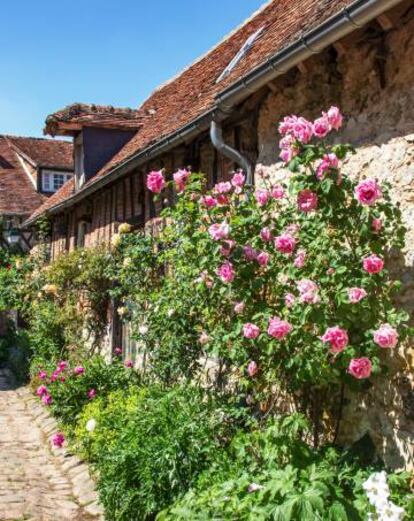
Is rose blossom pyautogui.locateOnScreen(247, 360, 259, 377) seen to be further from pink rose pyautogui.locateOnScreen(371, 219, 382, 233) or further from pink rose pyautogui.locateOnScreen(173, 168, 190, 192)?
pink rose pyautogui.locateOnScreen(173, 168, 190, 192)

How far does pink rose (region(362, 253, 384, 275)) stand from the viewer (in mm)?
3367

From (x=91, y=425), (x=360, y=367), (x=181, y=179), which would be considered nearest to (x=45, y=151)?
(x=91, y=425)

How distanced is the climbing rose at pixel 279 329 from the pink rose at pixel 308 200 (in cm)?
65

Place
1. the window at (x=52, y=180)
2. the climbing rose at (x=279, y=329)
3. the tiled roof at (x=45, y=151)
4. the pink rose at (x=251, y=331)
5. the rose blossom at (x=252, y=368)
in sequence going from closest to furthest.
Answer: the climbing rose at (x=279, y=329) → the pink rose at (x=251, y=331) → the rose blossom at (x=252, y=368) → the window at (x=52, y=180) → the tiled roof at (x=45, y=151)

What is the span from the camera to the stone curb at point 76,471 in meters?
4.91

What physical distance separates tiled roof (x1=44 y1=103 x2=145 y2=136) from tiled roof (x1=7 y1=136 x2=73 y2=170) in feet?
42.6

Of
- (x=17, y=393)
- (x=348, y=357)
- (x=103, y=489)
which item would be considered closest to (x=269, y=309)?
(x=348, y=357)

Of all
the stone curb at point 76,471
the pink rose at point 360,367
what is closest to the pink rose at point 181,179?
the pink rose at point 360,367

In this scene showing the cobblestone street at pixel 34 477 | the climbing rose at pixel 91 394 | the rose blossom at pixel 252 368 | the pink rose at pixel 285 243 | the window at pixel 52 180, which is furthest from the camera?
the window at pixel 52 180

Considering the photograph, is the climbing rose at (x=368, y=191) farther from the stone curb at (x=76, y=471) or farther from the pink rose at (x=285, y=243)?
the stone curb at (x=76, y=471)

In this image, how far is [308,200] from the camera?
11.7 ft

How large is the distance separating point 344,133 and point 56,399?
501 cm

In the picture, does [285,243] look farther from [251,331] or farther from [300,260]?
[251,331]

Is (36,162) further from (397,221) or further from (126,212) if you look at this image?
(397,221)
